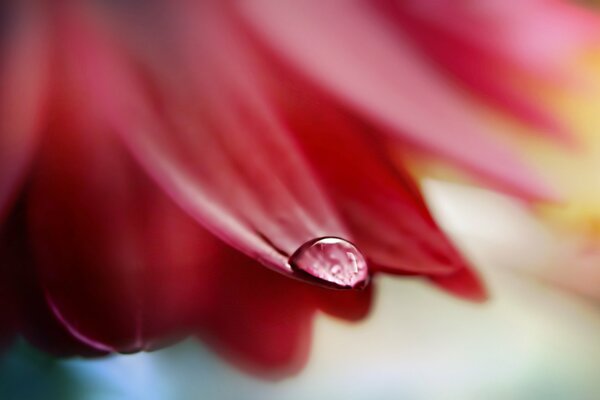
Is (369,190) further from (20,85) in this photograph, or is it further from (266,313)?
(20,85)

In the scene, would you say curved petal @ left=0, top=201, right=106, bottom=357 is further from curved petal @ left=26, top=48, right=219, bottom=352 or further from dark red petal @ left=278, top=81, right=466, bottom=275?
dark red petal @ left=278, top=81, right=466, bottom=275

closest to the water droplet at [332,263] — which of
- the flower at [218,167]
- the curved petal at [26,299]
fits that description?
the flower at [218,167]

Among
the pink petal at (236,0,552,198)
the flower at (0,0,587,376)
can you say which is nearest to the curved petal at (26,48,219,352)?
the flower at (0,0,587,376)

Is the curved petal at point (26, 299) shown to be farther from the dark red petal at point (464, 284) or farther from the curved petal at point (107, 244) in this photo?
the dark red petal at point (464, 284)

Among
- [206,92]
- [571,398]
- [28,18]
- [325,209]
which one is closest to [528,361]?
[571,398]

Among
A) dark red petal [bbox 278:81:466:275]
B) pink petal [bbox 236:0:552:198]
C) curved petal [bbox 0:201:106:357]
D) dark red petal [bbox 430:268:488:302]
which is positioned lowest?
curved petal [bbox 0:201:106:357]
